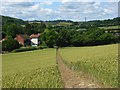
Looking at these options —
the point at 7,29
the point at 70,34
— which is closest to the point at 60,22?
the point at 7,29

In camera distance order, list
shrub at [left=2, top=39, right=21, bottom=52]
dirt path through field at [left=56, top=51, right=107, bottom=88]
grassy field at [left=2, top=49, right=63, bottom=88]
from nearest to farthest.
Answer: dirt path through field at [left=56, top=51, right=107, bottom=88] < grassy field at [left=2, top=49, right=63, bottom=88] < shrub at [left=2, top=39, right=21, bottom=52]

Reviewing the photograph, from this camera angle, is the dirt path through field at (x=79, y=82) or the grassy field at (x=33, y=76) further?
the grassy field at (x=33, y=76)

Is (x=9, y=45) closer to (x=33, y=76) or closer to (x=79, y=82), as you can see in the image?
(x=33, y=76)

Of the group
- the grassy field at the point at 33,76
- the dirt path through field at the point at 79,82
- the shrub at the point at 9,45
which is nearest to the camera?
the dirt path through field at the point at 79,82

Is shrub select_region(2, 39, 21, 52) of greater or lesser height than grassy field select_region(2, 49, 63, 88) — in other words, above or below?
below

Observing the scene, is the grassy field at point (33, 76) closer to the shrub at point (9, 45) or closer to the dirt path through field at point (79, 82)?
the dirt path through field at point (79, 82)

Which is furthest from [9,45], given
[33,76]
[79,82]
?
[79,82]

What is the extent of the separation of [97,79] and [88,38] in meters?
59.6

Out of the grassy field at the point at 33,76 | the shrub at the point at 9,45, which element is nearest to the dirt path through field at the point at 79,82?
the grassy field at the point at 33,76

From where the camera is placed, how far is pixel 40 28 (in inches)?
3895

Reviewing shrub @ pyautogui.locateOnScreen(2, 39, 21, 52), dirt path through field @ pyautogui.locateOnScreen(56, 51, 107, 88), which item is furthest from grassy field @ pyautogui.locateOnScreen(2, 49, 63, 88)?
shrub @ pyautogui.locateOnScreen(2, 39, 21, 52)

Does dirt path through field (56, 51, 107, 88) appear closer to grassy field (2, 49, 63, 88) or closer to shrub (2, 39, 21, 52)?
grassy field (2, 49, 63, 88)

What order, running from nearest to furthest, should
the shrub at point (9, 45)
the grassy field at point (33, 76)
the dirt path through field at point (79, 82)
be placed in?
the dirt path through field at point (79, 82), the grassy field at point (33, 76), the shrub at point (9, 45)

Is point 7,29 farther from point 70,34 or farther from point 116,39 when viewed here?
point 116,39
